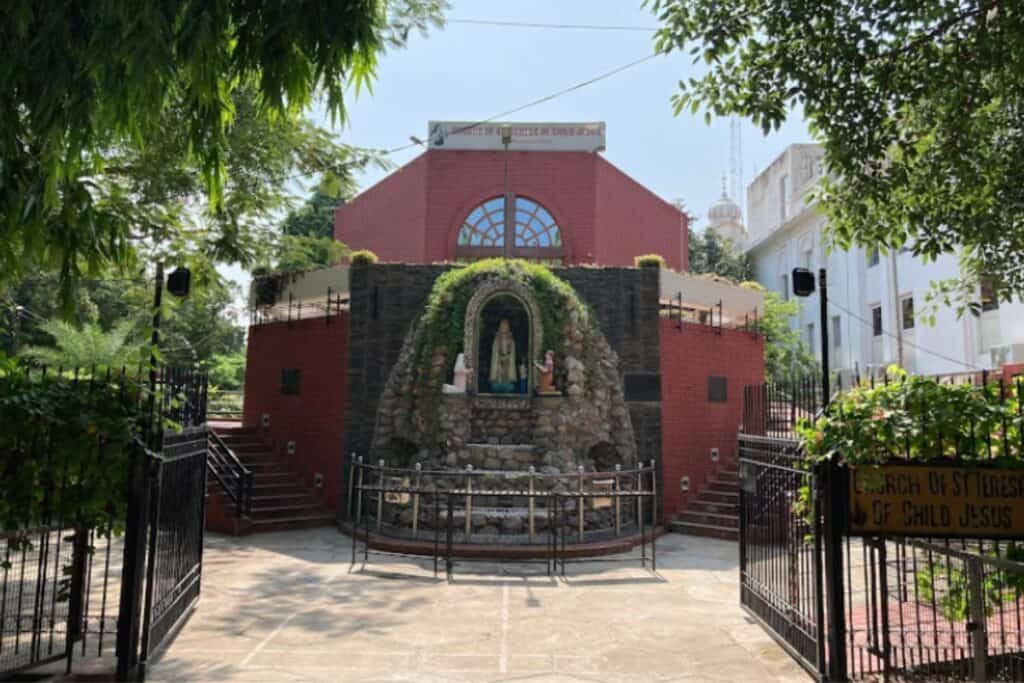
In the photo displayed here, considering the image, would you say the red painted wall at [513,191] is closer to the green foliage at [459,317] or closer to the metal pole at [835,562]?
the green foliage at [459,317]

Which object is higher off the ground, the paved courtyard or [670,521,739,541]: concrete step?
the paved courtyard

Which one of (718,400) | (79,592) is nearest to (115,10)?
(79,592)

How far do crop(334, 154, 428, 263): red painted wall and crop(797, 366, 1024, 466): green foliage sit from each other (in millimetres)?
16292

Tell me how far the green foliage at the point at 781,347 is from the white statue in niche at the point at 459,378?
13.1m

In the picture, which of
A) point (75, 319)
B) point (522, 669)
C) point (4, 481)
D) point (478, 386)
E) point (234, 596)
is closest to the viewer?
point (75, 319)

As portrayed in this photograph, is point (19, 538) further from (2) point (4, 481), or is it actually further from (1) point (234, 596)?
(1) point (234, 596)

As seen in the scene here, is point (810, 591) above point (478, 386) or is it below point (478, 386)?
below

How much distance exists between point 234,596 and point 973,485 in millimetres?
7066

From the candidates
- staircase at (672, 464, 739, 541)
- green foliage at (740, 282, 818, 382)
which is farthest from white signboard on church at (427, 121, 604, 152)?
staircase at (672, 464, 739, 541)

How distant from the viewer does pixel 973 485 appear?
15.0 feet

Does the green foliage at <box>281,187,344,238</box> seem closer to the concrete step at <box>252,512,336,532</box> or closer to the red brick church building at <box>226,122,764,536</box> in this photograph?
the red brick church building at <box>226,122,764,536</box>

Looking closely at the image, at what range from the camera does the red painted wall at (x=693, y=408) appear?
13.7 m

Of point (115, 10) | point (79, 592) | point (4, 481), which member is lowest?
point (79, 592)

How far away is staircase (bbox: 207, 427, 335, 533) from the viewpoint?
39.6ft
